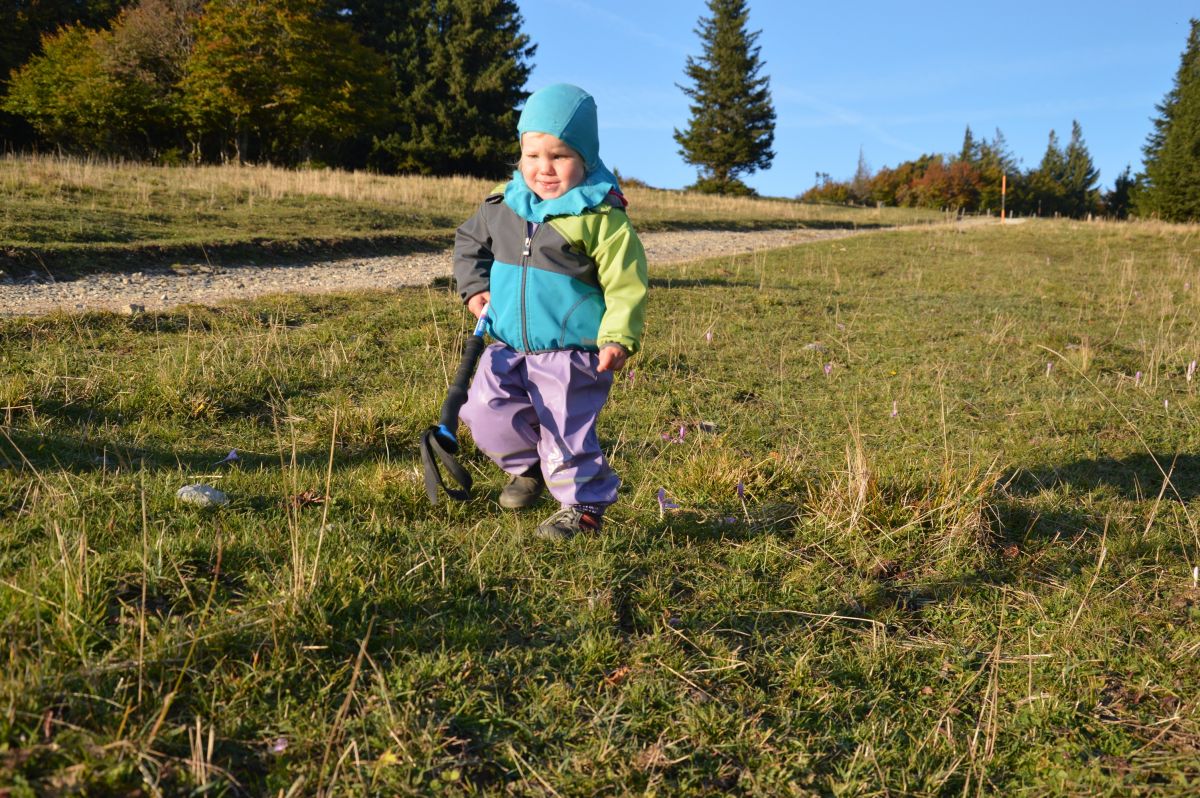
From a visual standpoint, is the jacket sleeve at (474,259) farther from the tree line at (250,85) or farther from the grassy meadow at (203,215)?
the tree line at (250,85)

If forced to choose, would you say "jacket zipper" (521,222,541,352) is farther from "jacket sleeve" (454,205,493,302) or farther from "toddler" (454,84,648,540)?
"jacket sleeve" (454,205,493,302)

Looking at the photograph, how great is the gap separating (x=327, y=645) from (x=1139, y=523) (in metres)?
3.82

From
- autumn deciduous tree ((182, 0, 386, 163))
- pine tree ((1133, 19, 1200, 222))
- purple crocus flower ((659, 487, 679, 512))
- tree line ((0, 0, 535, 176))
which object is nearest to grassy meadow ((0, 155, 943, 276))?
purple crocus flower ((659, 487, 679, 512))

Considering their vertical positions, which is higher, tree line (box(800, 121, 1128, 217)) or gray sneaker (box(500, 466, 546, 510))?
tree line (box(800, 121, 1128, 217))

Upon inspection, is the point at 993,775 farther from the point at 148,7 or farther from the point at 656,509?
the point at 148,7

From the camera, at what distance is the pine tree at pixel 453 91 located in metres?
A: 44.2

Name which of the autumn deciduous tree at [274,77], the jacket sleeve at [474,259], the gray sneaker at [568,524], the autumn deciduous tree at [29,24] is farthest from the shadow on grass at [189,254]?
the autumn deciduous tree at [29,24]

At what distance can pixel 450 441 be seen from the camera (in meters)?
3.16

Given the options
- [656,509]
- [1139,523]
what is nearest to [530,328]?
[656,509]

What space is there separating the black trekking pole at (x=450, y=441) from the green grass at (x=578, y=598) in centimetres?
19

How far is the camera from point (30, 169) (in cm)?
1454

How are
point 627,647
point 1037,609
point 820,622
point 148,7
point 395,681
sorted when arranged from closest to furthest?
point 395,681 → point 627,647 → point 820,622 → point 1037,609 → point 148,7

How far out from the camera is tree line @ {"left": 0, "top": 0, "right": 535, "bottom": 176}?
32.7m

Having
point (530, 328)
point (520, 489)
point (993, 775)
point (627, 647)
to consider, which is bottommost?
point (993, 775)
